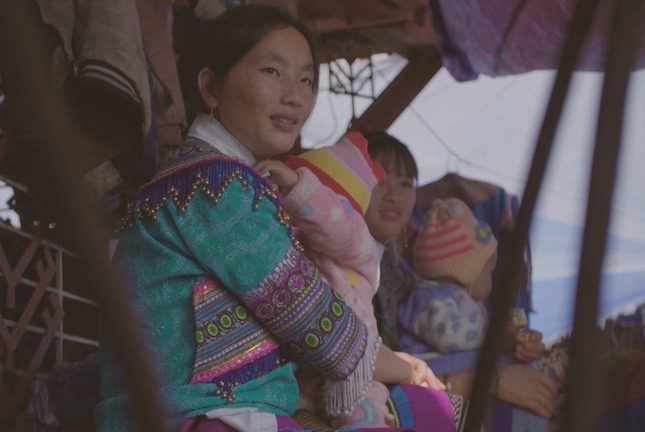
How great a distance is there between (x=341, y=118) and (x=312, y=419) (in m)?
4.09

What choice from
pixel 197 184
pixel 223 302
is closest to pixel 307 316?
pixel 223 302

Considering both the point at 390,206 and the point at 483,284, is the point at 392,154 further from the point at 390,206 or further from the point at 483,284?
the point at 483,284

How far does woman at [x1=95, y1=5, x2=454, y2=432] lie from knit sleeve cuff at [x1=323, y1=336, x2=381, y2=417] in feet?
0.11

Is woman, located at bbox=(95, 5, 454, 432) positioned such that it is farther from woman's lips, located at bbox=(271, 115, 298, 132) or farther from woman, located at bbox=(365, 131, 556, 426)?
woman, located at bbox=(365, 131, 556, 426)

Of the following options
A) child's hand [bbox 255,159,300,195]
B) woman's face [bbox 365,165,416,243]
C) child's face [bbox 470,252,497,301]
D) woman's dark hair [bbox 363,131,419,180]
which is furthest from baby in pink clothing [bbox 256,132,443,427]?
child's face [bbox 470,252,497,301]

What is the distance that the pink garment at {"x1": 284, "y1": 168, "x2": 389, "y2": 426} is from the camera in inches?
62.8

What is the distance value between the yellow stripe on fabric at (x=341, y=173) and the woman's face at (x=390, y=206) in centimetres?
55

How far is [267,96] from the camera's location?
1.60m

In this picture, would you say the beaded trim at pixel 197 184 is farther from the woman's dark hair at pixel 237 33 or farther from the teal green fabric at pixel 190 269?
the woman's dark hair at pixel 237 33

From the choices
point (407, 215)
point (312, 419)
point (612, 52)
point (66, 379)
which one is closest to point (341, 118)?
point (407, 215)

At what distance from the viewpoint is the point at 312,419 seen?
1.62 meters

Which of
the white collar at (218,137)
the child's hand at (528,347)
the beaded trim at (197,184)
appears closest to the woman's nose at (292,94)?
the white collar at (218,137)

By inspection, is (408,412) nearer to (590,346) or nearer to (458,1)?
(590,346)

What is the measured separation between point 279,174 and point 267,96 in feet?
0.46
